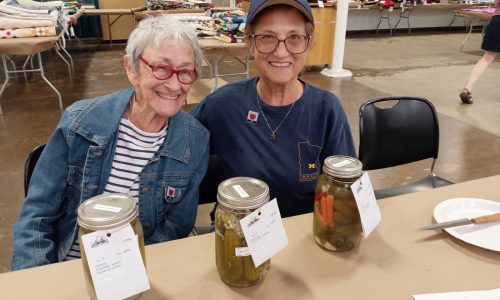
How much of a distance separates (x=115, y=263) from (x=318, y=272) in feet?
1.45

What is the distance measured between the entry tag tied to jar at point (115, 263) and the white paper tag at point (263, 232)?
0.21 m

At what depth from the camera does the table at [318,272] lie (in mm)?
817

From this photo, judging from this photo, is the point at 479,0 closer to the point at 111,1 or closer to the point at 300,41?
the point at 111,1

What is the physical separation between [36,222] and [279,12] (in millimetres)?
982

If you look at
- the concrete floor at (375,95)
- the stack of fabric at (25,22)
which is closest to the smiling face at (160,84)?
the concrete floor at (375,95)

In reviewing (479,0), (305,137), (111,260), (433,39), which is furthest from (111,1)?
(479,0)

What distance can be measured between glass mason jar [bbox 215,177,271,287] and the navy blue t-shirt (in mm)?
544

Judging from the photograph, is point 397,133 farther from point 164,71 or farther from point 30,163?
point 30,163

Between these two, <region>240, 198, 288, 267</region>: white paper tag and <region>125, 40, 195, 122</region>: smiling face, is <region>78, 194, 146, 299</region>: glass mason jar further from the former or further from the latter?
<region>125, 40, 195, 122</region>: smiling face

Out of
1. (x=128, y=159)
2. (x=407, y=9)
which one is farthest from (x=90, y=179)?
(x=407, y=9)

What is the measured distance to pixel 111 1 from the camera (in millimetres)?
8336

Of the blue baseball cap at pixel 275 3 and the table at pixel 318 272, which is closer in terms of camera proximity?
the table at pixel 318 272

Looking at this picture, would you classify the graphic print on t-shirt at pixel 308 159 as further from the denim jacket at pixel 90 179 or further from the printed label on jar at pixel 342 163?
the printed label on jar at pixel 342 163

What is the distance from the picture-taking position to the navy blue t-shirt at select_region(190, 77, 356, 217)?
4.51 feet
